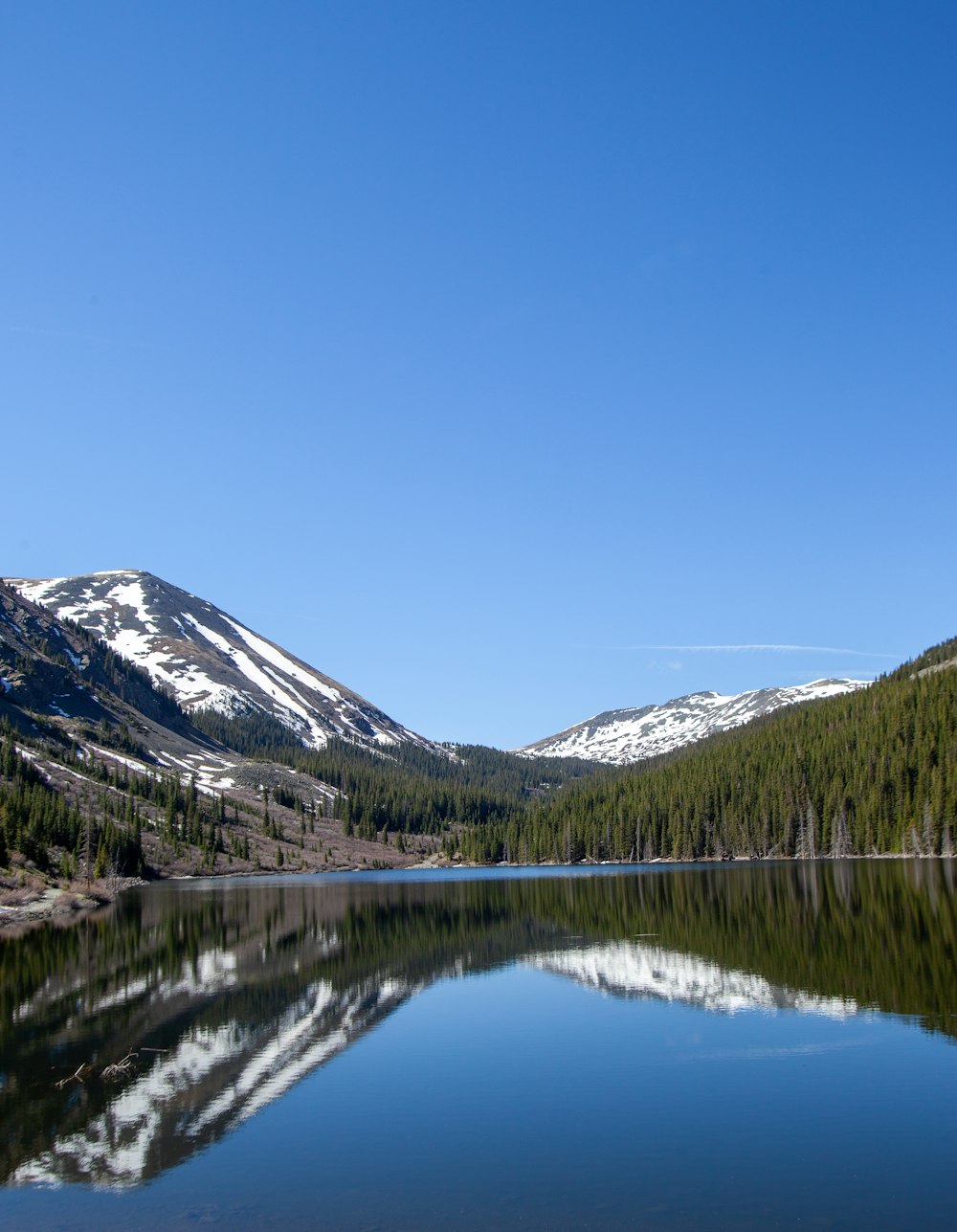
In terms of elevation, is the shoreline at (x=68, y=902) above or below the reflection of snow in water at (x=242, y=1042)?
below

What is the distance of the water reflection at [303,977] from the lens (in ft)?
84.5

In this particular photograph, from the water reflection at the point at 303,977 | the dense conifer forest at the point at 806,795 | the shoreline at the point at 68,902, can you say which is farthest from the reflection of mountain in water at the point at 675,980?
the dense conifer forest at the point at 806,795

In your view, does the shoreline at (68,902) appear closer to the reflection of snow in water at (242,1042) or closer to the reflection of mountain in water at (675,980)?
the reflection of snow in water at (242,1042)

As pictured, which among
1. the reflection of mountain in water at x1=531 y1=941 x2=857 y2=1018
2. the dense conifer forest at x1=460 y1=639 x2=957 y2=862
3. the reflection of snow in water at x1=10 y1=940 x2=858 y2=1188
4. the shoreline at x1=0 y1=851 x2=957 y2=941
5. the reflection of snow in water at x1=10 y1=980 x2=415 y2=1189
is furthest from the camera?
the dense conifer forest at x1=460 y1=639 x2=957 y2=862

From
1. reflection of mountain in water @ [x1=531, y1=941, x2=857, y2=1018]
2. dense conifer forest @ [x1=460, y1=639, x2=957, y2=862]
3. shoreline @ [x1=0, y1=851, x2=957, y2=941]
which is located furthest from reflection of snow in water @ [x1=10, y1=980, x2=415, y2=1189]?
dense conifer forest @ [x1=460, y1=639, x2=957, y2=862]

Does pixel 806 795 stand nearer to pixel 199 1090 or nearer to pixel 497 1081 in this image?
pixel 497 1081

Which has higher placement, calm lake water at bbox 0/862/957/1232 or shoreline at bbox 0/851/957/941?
calm lake water at bbox 0/862/957/1232

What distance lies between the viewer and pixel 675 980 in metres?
42.0

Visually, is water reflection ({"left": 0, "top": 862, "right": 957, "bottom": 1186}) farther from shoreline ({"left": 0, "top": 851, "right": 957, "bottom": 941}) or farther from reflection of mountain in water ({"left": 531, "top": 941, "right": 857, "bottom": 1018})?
shoreline ({"left": 0, "top": 851, "right": 957, "bottom": 941})

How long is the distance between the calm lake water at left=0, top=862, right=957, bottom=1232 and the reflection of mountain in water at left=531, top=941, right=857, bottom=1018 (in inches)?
8.6

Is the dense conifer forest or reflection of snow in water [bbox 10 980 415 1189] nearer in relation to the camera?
reflection of snow in water [bbox 10 980 415 1189]

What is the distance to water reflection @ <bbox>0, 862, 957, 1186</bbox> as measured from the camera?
2575 centimetres

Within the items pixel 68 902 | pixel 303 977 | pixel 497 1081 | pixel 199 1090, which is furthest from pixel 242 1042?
pixel 68 902

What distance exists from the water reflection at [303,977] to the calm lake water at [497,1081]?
0.64 ft
